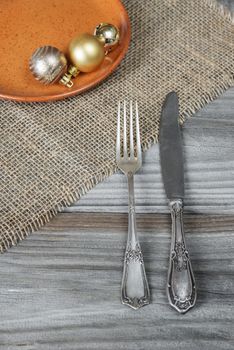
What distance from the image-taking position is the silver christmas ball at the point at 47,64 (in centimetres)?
80

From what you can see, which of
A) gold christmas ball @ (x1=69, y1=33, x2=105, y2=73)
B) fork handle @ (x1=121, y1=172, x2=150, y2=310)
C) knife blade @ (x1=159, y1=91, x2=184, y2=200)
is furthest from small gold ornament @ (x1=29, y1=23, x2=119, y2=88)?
fork handle @ (x1=121, y1=172, x2=150, y2=310)

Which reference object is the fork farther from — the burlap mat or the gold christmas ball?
the gold christmas ball

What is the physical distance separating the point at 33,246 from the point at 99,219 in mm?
83

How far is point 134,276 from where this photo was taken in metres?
0.66

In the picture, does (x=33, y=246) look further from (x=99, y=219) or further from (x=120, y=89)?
(x=120, y=89)

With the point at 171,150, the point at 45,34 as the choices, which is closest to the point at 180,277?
the point at 171,150

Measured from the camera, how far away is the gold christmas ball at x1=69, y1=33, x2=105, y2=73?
81 centimetres

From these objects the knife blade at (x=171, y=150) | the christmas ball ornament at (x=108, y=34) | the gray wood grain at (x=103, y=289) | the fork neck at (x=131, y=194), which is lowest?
the gray wood grain at (x=103, y=289)

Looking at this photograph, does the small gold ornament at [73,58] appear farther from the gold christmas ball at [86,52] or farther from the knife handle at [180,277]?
the knife handle at [180,277]

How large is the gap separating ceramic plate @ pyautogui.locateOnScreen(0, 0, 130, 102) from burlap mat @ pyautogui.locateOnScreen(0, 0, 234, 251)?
0.02m

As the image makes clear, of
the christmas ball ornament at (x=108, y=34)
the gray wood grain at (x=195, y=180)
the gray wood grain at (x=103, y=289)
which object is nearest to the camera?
the gray wood grain at (x=103, y=289)

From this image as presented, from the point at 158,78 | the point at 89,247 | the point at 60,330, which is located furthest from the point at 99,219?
the point at 158,78

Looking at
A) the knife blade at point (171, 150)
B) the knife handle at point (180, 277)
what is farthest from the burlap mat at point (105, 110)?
the knife handle at point (180, 277)

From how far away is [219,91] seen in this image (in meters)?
0.85
